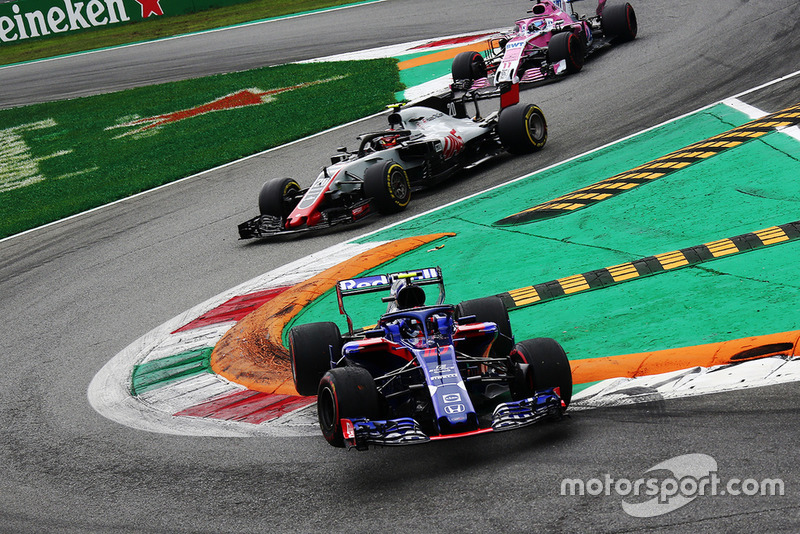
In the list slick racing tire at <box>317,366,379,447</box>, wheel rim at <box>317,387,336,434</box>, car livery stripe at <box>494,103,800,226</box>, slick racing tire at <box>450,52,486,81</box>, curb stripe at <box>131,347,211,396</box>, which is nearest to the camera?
slick racing tire at <box>317,366,379,447</box>

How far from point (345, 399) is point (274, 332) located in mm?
3672

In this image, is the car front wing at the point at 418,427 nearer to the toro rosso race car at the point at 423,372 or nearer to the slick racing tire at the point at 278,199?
the toro rosso race car at the point at 423,372

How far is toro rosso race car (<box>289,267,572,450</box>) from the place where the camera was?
618 cm

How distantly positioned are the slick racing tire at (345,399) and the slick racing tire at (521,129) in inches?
385

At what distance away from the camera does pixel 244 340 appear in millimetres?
9742

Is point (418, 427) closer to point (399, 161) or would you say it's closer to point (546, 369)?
point (546, 369)

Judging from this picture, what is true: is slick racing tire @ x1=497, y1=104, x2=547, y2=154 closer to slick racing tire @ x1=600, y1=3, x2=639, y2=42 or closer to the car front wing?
slick racing tire @ x1=600, y1=3, x2=639, y2=42

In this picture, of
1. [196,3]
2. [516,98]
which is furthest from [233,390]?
[196,3]

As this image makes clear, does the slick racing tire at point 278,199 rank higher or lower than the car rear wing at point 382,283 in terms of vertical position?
lower

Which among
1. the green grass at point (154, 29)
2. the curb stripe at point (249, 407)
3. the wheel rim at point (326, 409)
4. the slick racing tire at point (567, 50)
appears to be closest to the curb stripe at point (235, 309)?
the curb stripe at point (249, 407)

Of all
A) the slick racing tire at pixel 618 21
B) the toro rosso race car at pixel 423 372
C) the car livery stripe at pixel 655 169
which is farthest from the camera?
the slick racing tire at pixel 618 21

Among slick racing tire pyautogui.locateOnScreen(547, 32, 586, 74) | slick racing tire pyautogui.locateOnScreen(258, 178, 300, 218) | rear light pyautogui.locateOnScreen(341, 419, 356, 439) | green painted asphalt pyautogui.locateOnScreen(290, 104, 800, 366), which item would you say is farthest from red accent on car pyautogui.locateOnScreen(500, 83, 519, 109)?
rear light pyautogui.locateOnScreen(341, 419, 356, 439)

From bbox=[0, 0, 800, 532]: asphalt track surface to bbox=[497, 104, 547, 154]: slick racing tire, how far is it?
311 millimetres

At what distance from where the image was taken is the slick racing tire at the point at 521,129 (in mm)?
15609
